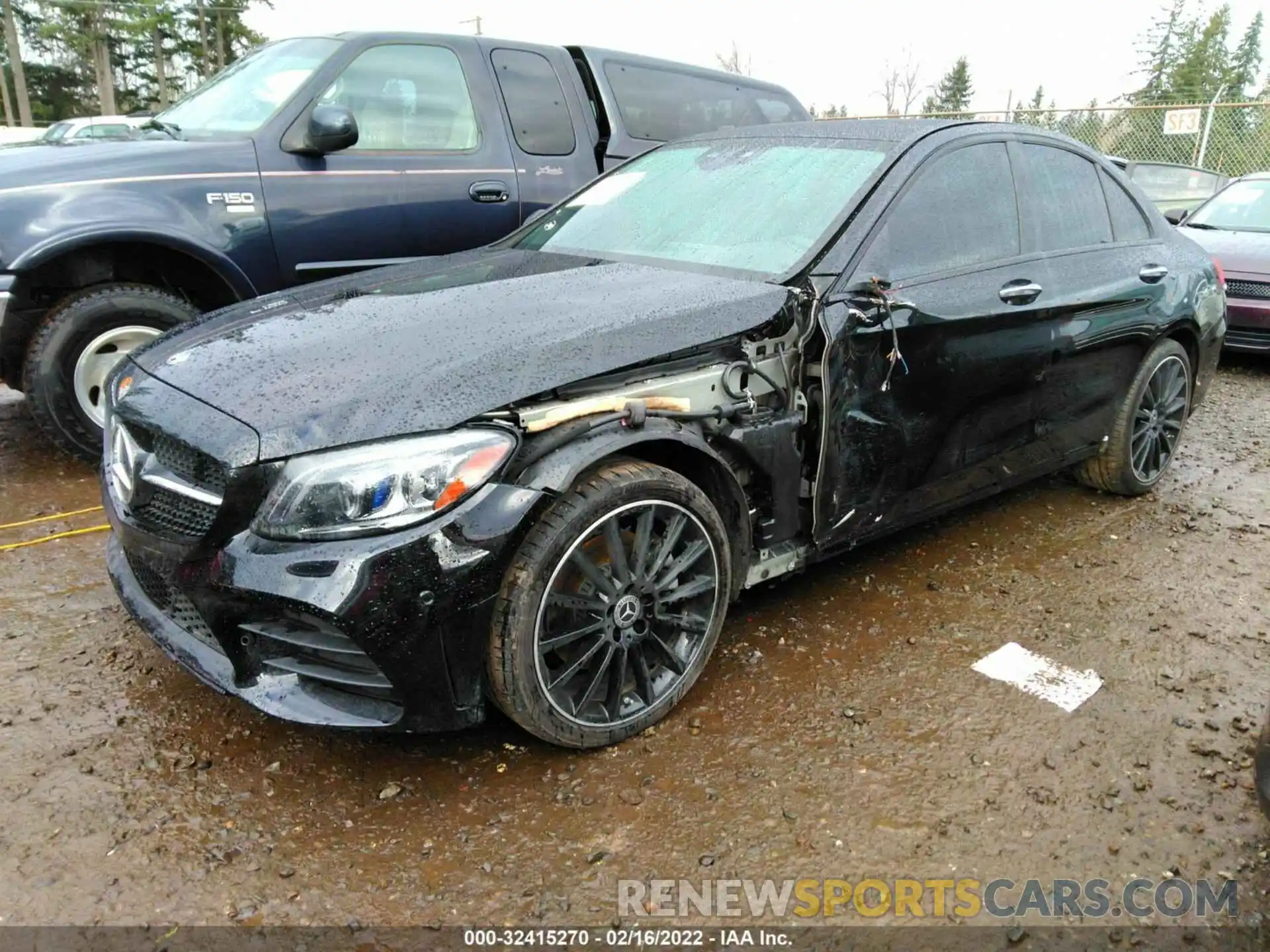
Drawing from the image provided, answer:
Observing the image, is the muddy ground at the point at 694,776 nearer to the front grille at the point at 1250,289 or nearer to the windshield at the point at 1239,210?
the front grille at the point at 1250,289

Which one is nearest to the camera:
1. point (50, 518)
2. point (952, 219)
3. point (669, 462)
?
point (669, 462)

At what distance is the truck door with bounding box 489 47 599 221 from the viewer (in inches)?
202

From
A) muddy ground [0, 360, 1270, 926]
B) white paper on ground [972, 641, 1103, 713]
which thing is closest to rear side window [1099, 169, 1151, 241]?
muddy ground [0, 360, 1270, 926]

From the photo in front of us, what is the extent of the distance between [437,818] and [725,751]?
80cm

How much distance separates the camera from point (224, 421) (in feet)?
6.93

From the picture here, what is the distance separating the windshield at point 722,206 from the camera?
3002 millimetres

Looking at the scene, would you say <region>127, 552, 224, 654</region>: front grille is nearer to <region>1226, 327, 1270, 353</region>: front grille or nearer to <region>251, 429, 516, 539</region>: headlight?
<region>251, 429, 516, 539</region>: headlight

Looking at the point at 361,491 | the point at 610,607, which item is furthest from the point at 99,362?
the point at 610,607

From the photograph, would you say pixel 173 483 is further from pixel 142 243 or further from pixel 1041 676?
pixel 1041 676

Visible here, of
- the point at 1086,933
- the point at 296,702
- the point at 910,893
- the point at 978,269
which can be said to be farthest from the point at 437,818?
the point at 978,269

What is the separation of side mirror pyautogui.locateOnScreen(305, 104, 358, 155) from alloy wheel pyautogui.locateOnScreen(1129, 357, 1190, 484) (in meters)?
3.92

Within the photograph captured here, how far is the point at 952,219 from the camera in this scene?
3205mm

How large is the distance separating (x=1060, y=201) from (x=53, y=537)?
4.36 m

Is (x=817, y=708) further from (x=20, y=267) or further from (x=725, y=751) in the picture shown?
(x=20, y=267)
